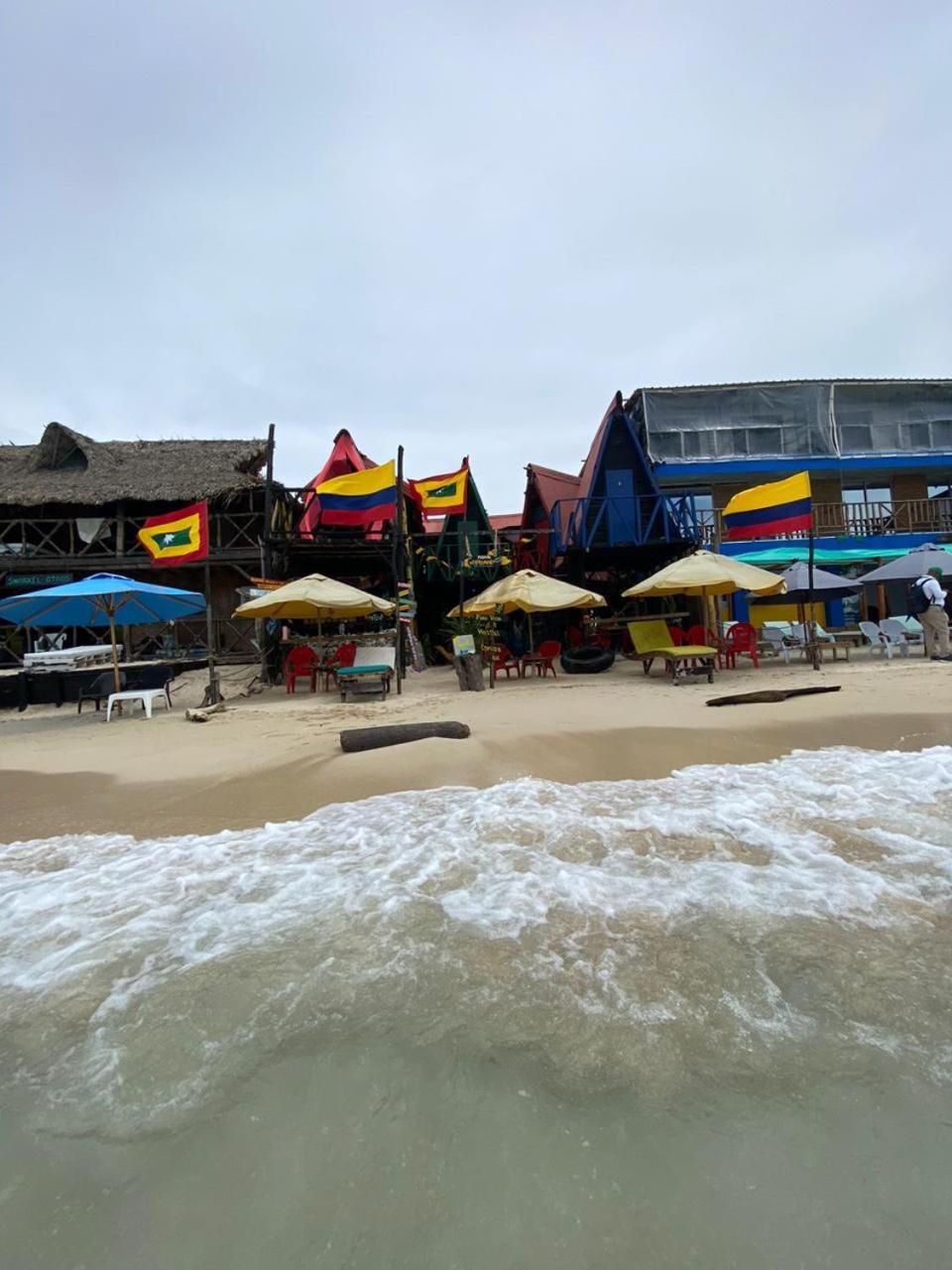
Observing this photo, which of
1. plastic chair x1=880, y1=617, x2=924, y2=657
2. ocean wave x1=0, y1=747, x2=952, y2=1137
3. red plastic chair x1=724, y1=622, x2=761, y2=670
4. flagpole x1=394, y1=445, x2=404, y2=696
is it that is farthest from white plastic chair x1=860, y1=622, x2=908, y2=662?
ocean wave x1=0, y1=747, x2=952, y2=1137

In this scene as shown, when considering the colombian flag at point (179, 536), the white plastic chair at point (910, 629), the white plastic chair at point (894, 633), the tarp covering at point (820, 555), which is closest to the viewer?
the colombian flag at point (179, 536)

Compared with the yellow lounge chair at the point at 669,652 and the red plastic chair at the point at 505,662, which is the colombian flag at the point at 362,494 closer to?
the red plastic chair at the point at 505,662

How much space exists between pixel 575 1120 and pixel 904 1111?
901 mm

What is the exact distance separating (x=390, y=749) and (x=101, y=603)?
23.8ft

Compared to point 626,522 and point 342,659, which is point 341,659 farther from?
point 626,522

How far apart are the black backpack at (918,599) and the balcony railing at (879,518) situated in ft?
26.8

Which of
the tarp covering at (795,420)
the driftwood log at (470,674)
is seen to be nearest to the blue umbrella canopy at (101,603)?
the driftwood log at (470,674)

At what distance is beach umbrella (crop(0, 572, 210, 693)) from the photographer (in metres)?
10.0

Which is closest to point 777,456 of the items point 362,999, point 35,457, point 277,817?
point 277,817

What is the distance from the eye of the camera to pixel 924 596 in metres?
12.7

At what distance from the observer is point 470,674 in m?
11.3

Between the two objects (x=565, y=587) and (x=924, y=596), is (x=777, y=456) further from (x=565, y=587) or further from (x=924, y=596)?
(x=565, y=587)

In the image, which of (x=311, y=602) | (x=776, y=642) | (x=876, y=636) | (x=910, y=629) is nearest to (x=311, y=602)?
(x=311, y=602)

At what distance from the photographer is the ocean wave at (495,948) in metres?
1.95
